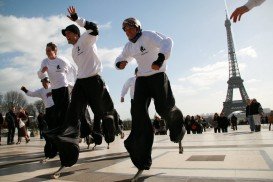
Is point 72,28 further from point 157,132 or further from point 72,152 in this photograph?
point 157,132

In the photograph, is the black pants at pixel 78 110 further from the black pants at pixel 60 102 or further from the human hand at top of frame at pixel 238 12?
the human hand at top of frame at pixel 238 12

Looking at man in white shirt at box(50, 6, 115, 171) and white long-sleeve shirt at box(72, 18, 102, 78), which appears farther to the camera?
white long-sleeve shirt at box(72, 18, 102, 78)

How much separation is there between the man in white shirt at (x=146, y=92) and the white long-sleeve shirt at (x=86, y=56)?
0.80 m

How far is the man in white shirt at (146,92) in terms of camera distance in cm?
388

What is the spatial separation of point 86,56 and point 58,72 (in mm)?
1146

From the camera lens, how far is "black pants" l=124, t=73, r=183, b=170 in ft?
12.7

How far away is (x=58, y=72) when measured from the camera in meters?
5.86

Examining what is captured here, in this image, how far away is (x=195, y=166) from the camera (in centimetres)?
437

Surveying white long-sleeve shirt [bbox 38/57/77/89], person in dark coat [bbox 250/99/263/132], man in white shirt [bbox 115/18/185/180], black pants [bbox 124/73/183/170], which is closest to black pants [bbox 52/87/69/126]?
white long-sleeve shirt [bbox 38/57/77/89]

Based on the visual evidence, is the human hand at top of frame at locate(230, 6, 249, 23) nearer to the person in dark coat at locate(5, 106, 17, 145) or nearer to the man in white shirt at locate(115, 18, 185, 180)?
the man in white shirt at locate(115, 18, 185, 180)

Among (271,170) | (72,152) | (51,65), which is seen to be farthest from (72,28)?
(271,170)

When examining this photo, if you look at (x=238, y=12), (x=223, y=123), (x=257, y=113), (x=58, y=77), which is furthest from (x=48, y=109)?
(x=223, y=123)

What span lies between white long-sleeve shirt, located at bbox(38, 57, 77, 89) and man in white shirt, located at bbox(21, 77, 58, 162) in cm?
73

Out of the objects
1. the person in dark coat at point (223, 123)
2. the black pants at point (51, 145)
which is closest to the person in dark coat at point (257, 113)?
the person in dark coat at point (223, 123)
